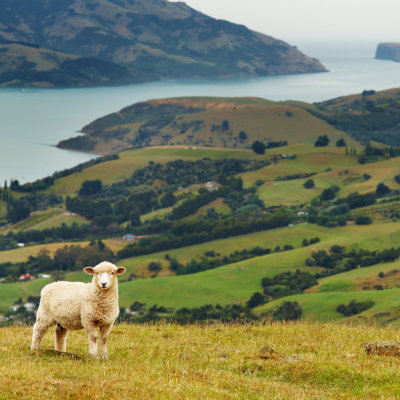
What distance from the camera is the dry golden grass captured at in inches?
381

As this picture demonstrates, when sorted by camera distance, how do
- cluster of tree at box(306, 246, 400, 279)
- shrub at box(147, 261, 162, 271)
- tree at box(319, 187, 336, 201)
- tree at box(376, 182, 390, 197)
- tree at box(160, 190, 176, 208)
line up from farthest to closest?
tree at box(160, 190, 176, 208), tree at box(319, 187, 336, 201), tree at box(376, 182, 390, 197), shrub at box(147, 261, 162, 271), cluster of tree at box(306, 246, 400, 279)

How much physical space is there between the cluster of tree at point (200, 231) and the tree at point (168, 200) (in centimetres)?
2636

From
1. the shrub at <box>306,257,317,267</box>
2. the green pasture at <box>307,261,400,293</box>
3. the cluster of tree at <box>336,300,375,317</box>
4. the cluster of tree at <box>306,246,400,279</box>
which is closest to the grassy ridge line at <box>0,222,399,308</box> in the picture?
the shrub at <box>306,257,317,267</box>

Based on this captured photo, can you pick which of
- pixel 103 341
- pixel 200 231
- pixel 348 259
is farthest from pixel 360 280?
pixel 103 341

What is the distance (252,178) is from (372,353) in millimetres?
185865

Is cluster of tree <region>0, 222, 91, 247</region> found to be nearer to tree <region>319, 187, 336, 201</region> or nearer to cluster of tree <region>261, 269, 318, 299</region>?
cluster of tree <region>261, 269, 318, 299</region>

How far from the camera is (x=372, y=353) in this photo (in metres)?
12.9

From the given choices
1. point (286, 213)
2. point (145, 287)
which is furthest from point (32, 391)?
point (286, 213)

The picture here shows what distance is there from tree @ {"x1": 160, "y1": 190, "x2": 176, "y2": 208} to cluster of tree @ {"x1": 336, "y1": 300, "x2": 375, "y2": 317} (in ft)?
347

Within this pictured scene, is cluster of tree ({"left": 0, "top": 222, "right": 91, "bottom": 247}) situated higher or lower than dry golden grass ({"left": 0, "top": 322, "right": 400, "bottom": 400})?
lower

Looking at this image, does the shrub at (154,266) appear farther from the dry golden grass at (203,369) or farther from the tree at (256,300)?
the dry golden grass at (203,369)

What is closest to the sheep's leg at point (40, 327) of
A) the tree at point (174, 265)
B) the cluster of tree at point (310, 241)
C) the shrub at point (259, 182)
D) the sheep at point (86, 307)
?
the sheep at point (86, 307)

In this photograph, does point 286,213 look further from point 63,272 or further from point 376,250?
point 63,272

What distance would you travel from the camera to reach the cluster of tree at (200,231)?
455ft
